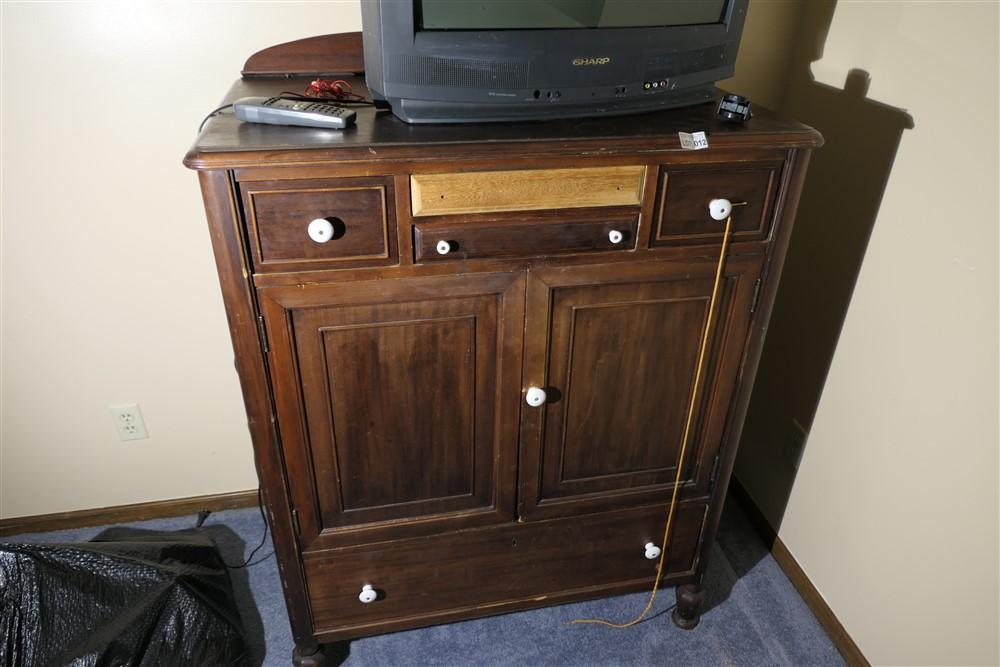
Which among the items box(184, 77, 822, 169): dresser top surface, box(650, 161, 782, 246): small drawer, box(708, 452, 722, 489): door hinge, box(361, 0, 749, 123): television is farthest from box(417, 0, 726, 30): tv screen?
box(708, 452, 722, 489): door hinge

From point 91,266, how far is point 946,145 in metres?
1.67

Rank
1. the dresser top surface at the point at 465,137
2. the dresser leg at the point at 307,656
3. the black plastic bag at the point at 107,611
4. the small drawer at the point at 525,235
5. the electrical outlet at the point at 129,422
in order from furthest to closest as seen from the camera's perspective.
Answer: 1. the electrical outlet at the point at 129,422
2. the dresser leg at the point at 307,656
3. the black plastic bag at the point at 107,611
4. the small drawer at the point at 525,235
5. the dresser top surface at the point at 465,137

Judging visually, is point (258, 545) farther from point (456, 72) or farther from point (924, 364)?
point (924, 364)

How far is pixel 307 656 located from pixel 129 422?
2.40 ft

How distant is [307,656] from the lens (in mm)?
1406

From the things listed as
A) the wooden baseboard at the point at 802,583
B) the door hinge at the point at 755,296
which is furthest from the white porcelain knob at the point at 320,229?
the wooden baseboard at the point at 802,583

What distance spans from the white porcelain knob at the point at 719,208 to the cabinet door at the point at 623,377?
82 millimetres

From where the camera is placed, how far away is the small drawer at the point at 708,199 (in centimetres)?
105

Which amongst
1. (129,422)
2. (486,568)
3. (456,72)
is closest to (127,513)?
(129,422)

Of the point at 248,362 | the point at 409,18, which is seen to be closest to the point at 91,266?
the point at 248,362

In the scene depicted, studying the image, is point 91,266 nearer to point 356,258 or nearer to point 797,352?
point 356,258

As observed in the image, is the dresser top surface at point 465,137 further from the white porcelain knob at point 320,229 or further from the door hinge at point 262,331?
the door hinge at point 262,331

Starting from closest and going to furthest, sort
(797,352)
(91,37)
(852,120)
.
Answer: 1. (91,37)
2. (852,120)
3. (797,352)

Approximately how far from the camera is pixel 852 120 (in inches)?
54.6
